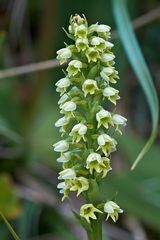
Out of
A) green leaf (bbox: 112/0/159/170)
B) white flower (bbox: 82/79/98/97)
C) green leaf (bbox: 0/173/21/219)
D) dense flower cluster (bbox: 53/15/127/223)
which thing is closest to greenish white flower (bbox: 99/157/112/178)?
dense flower cluster (bbox: 53/15/127/223)

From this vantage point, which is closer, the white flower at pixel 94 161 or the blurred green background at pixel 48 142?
the white flower at pixel 94 161

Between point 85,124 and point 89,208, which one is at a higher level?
point 85,124

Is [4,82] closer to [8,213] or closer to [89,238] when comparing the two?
[8,213]

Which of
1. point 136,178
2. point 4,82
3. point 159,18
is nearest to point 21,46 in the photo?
point 4,82

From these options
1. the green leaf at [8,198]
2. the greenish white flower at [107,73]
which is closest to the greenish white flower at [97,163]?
the greenish white flower at [107,73]

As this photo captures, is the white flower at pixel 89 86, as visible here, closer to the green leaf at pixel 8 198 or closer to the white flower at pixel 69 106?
the white flower at pixel 69 106
